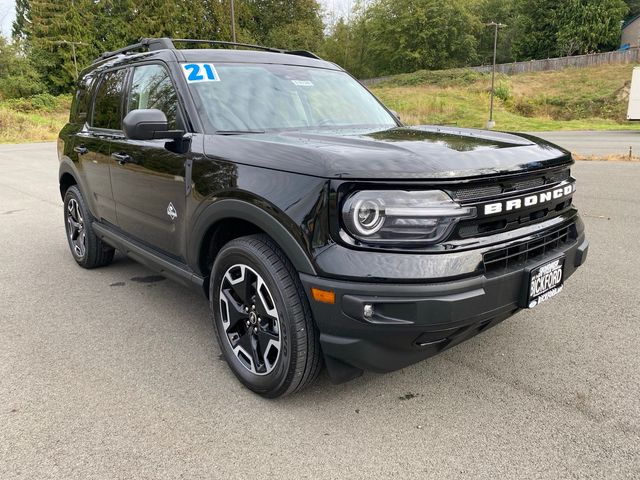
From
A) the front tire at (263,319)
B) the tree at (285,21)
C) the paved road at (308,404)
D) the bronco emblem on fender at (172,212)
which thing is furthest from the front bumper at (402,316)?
the tree at (285,21)

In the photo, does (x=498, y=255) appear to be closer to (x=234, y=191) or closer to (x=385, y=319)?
(x=385, y=319)

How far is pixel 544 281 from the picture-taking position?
7.93 ft

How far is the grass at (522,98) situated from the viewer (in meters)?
37.2

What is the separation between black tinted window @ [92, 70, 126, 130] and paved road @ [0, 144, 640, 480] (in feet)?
4.73

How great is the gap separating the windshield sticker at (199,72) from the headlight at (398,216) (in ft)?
5.20

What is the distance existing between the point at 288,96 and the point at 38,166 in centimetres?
1375

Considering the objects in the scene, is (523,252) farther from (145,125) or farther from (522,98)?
(522,98)

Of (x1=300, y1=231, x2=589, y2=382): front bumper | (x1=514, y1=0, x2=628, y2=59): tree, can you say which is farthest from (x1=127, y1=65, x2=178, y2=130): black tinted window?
(x1=514, y1=0, x2=628, y2=59): tree

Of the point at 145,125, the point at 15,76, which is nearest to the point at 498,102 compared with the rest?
the point at 145,125

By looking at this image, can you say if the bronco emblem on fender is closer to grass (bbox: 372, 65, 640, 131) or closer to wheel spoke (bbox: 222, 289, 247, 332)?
wheel spoke (bbox: 222, 289, 247, 332)

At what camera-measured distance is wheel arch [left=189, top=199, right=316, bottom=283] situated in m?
2.25

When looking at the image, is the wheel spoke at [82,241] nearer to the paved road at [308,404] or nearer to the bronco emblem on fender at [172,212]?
the paved road at [308,404]

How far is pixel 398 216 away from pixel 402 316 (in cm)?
41

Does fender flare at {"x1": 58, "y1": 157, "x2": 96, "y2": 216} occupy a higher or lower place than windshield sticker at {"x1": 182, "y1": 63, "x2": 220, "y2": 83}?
lower
